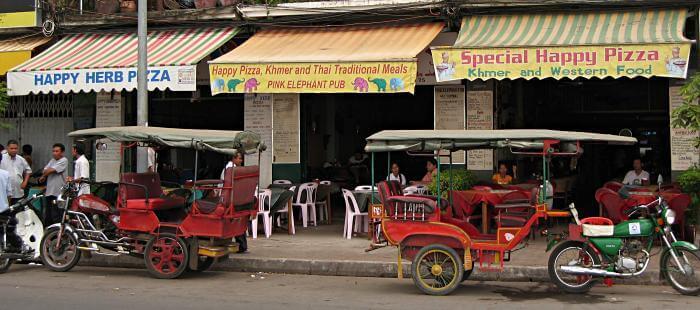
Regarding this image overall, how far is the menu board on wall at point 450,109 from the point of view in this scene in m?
13.3

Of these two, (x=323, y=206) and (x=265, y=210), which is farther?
(x=323, y=206)

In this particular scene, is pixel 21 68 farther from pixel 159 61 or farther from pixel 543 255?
pixel 543 255

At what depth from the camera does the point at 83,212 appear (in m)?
9.89

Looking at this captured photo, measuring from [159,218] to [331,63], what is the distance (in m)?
3.73

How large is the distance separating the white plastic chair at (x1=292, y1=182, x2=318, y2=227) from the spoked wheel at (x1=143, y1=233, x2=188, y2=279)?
457 cm

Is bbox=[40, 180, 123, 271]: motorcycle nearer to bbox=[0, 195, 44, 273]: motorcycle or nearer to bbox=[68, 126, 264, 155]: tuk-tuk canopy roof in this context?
bbox=[0, 195, 44, 273]: motorcycle

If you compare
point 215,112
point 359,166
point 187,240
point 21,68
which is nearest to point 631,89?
point 359,166

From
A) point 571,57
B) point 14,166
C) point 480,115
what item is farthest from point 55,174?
point 571,57

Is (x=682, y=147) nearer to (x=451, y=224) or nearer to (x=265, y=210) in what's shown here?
(x=451, y=224)

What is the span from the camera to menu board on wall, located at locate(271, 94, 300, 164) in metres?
14.3

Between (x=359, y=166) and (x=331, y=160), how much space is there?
2.43 ft

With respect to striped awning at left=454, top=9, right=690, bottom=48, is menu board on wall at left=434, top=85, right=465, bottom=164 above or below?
below

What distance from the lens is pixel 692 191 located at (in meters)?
11.0

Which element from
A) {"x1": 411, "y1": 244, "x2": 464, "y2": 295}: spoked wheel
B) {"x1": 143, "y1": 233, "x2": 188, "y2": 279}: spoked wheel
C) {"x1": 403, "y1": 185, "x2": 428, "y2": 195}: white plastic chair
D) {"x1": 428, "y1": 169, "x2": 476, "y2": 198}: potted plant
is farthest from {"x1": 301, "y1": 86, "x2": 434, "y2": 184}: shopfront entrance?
{"x1": 411, "y1": 244, "x2": 464, "y2": 295}: spoked wheel
